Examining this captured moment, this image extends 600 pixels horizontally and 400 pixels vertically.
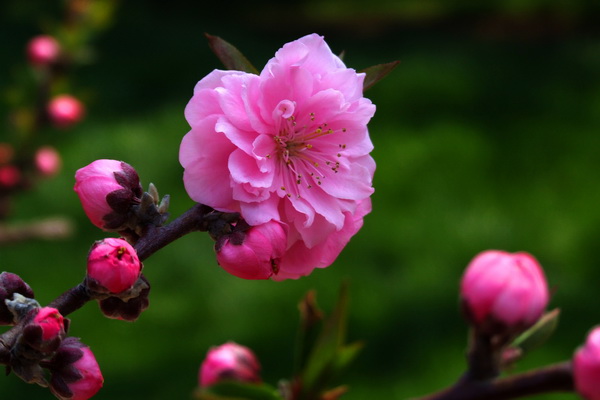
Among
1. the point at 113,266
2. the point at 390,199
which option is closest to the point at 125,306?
the point at 113,266

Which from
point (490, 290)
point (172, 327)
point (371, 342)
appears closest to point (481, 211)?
point (371, 342)

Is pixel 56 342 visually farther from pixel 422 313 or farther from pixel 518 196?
pixel 518 196

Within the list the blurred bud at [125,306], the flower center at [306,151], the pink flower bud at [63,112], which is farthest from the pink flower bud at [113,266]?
the pink flower bud at [63,112]

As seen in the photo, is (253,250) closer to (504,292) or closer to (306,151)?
(306,151)

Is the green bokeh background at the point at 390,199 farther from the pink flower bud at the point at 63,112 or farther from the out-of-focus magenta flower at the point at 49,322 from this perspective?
the out-of-focus magenta flower at the point at 49,322

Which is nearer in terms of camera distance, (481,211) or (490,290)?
(490,290)

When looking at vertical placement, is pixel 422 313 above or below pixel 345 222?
below

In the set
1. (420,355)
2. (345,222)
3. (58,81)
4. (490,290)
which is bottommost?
(420,355)
